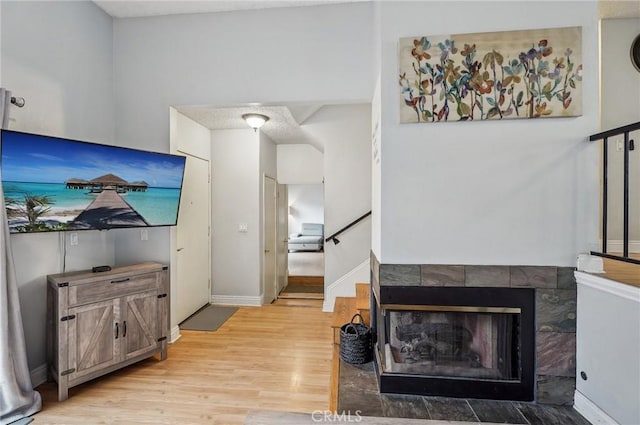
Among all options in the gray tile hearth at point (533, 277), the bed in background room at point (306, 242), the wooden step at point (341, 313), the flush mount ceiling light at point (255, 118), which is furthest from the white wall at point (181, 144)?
the bed in background room at point (306, 242)

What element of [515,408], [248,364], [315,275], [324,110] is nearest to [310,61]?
[324,110]

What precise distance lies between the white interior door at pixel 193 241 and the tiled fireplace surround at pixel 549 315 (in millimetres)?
3038

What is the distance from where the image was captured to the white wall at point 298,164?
195 inches

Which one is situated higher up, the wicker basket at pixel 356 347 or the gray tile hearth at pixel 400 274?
the gray tile hearth at pixel 400 274

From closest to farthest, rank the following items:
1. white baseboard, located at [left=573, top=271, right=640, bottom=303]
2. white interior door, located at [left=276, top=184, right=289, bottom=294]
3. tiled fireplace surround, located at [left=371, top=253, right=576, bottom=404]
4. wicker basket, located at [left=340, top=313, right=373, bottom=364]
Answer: white baseboard, located at [left=573, top=271, right=640, bottom=303]
tiled fireplace surround, located at [left=371, top=253, right=576, bottom=404]
wicker basket, located at [left=340, top=313, right=373, bottom=364]
white interior door, located at [left=276, top=184, right=289, bottom=294]

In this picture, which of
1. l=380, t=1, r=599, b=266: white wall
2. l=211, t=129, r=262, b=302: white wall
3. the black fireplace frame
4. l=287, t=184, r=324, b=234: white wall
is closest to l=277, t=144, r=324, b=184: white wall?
l=211, t=129, r=262, b=302: white wall

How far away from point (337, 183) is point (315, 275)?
256 centimetres

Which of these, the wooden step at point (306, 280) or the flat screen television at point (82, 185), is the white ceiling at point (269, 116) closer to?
the flat screen television at point (82, 185)

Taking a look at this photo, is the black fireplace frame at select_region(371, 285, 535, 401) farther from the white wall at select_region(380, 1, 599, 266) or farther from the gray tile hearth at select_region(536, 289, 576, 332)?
the white wall at select_region(380, 1, 599, 266)

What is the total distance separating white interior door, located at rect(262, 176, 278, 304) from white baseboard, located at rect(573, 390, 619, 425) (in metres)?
3.46

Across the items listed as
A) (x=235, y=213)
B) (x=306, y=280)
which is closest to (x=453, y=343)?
(x=235, y=213)

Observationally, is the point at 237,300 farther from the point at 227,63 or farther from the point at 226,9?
the point at 226,9

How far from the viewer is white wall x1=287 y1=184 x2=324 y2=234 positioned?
387 inches

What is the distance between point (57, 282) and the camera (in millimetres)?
2141
